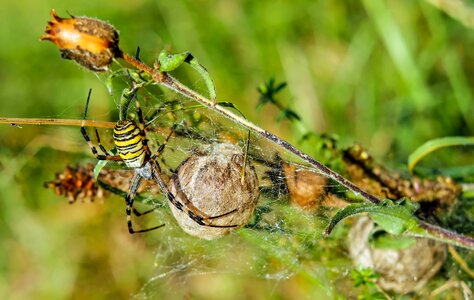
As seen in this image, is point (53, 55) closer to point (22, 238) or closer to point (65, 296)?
point (22, 238)

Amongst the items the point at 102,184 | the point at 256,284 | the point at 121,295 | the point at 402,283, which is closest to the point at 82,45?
the point at 102,184

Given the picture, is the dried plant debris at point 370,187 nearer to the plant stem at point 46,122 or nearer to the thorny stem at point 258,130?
the thorny stem at point 258,130

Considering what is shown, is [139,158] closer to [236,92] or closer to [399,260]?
[399,260]

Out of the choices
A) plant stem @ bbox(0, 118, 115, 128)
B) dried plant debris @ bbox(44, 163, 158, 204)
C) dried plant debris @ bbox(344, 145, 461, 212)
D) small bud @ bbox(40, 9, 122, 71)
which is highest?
small bud @ bbox(40, 9, 122, 71)

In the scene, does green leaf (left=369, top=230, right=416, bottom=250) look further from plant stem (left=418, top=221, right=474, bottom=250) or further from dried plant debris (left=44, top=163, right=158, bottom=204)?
dried plant debris (left=44, top=163, right=158, bottom=204)

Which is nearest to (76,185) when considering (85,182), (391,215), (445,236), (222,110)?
(85,182)

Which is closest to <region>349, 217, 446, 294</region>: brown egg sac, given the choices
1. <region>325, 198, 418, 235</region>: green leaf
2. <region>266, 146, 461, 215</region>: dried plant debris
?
<region>266, 146, 461, 215</region>: dried plant debris
